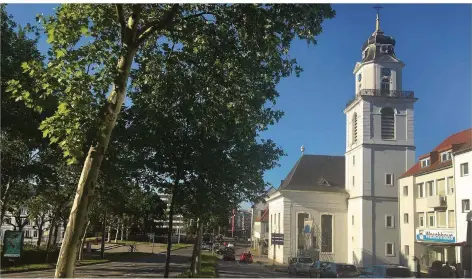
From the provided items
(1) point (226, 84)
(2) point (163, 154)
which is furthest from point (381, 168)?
(1) point (226, 84)

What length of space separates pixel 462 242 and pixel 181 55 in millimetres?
25134

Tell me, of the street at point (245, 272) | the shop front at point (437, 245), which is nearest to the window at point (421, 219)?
the shop front at point (437, 245)

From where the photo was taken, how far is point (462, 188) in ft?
94.8

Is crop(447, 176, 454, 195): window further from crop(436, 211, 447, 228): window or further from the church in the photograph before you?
the church

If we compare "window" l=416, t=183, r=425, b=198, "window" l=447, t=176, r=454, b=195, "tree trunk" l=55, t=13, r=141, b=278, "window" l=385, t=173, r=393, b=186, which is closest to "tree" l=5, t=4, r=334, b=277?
"tree trunk" l=55, t=13, r=141, b=278

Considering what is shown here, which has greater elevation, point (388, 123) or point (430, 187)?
point (388, 123)

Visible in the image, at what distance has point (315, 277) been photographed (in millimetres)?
30859

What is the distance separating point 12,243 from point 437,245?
26756 mm

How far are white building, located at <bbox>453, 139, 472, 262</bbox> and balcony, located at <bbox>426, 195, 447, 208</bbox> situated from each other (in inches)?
86.5

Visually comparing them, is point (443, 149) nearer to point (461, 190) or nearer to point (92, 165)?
point (461, 190)

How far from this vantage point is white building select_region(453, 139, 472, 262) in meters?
28.3

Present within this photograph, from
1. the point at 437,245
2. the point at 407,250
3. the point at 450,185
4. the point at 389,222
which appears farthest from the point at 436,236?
the point at 389,222

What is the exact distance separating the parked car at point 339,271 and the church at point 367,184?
51.3 feet

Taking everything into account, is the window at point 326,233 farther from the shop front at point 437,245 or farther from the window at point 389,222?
the shop front at point 437,245
